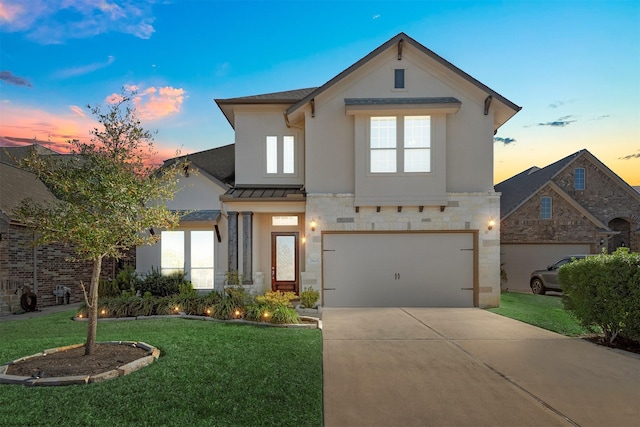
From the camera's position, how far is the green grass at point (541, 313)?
8.59 m

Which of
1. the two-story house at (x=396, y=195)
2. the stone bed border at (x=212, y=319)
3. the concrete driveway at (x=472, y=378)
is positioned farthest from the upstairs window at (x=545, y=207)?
the stone bed border at (x=212, y=319)

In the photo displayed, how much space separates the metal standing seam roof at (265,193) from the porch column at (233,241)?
26.9 inches

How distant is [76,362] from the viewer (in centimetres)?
548

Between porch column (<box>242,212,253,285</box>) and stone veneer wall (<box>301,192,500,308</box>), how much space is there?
195 centimetres

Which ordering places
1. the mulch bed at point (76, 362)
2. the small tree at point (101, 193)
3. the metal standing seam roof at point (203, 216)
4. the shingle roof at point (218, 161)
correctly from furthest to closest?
the shingle roof at point (218, 161)
the metal standing seam roof at point (203, 216)
the small tree at point (101, 193)
the mulch bed at point (76, 362)

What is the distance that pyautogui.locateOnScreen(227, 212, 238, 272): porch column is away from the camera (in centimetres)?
1204

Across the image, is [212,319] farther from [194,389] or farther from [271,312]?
[194,389]

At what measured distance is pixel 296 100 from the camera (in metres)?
12.8

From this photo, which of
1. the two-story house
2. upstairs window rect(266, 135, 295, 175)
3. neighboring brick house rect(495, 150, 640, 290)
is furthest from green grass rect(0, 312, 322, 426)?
neighboring brick house rect(495, 150, 640, 290)

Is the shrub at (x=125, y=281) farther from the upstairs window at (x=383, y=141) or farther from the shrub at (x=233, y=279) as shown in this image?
the upstairs window at (x=383, y=141)

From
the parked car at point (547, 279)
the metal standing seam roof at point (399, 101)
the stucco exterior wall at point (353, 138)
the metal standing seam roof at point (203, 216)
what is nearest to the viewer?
the metal standing seam roof at point (399, 101)

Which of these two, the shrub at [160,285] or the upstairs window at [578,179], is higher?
the upstairs window at [578,179]

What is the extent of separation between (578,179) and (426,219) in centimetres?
1333

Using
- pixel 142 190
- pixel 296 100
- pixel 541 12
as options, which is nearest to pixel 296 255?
pixel 296 100
